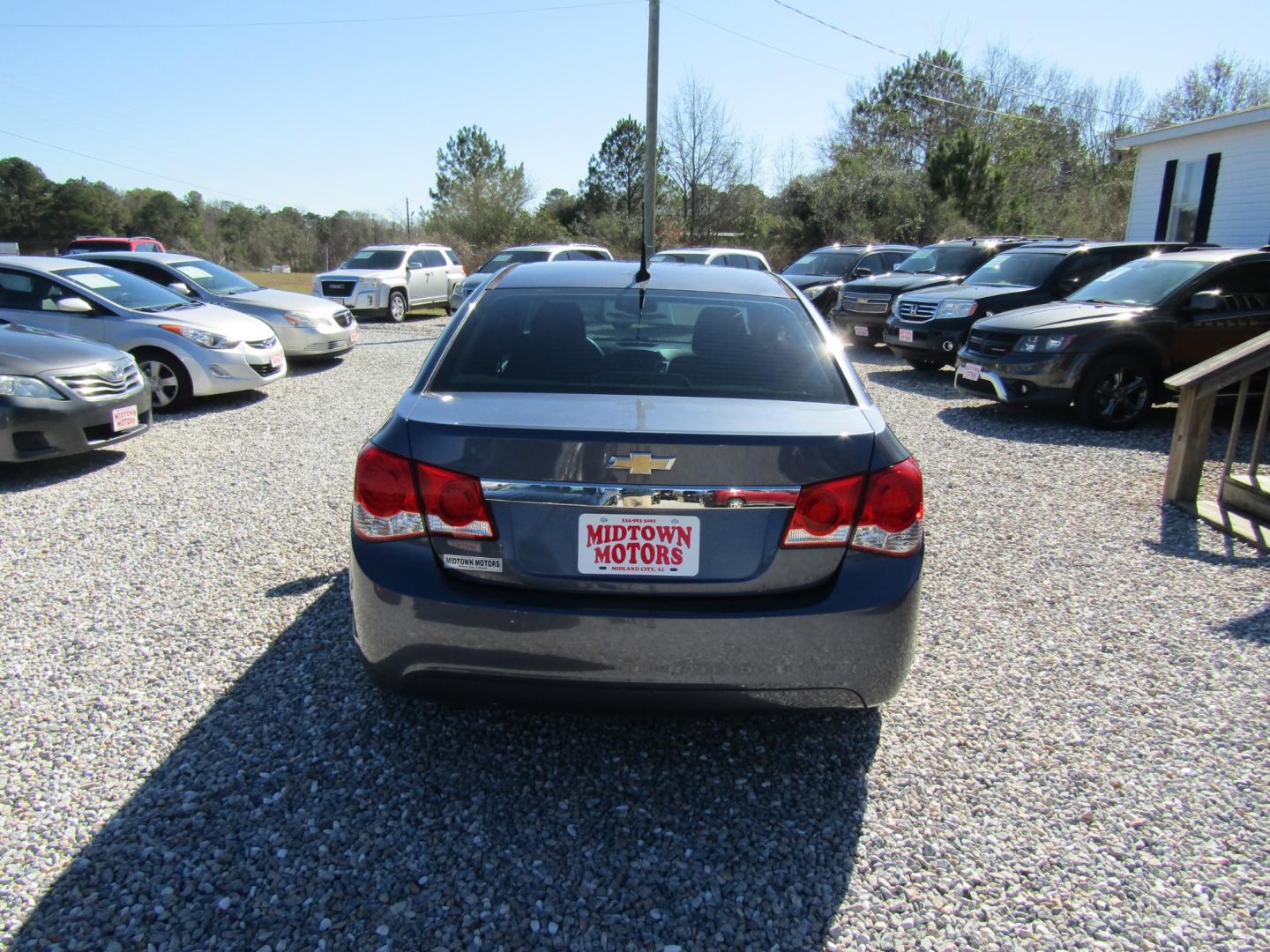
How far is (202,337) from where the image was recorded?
28.9 ft

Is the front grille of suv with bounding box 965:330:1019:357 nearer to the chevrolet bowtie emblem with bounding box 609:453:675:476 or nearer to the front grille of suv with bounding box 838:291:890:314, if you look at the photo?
the front grille of suv with bounding box 838:291:890:314

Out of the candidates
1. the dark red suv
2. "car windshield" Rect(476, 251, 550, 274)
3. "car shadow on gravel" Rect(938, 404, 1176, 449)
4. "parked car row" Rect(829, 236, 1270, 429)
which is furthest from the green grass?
"parked car row" Rect(829, 236, 1270, 429)

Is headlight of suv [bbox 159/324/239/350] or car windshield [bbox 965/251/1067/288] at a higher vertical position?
car windshield [bbox 965/251/1067/288]

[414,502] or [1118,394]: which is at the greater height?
[414,502]

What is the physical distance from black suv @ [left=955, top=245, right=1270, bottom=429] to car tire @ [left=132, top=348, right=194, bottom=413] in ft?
27.0

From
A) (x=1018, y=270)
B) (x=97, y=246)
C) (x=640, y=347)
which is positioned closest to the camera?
(x=640, y=347)

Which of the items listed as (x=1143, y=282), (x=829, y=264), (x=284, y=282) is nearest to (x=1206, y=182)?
(x=829, y=264)

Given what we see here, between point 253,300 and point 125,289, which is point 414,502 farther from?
point 253,300

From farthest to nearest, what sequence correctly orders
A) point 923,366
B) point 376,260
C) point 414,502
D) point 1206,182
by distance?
point 376,260 < point 1206,182 < point 923,366 < point 414,502

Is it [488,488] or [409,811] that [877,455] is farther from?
[409,811]

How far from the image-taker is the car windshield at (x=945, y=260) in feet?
45.5

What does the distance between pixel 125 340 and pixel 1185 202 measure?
59.6 feet

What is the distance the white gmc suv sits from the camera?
18219 mm

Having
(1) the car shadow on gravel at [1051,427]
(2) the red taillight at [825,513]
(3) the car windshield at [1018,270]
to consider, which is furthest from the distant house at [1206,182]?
(2) the red taillight at [825,513]
